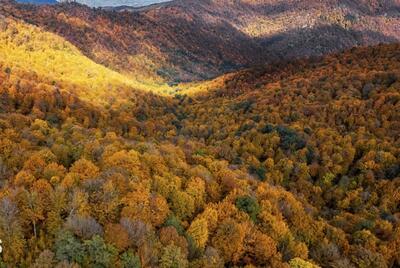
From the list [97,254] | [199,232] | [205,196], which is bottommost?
[205,196]

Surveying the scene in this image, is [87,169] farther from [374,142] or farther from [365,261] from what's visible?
[374,142]

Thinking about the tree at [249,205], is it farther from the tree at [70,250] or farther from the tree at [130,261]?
the tree at [70,250]

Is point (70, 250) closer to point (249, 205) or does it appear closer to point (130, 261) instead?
point (130, 261)

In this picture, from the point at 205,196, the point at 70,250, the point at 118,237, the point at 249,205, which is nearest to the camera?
the point at 70,250

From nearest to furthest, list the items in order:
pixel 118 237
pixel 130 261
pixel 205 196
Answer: pixel 130 261
pixel 118 237
pixel 205 196

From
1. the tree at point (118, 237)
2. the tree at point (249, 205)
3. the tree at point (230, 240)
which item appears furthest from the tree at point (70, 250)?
the tree at point (249, 205)

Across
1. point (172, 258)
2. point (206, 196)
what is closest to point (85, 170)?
point (172, 258)

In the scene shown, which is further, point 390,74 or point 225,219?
point 390,74

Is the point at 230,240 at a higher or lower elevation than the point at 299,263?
higher

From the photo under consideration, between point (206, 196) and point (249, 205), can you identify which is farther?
point (206, 196)

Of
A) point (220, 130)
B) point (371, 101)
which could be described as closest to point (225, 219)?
point (220, 130)

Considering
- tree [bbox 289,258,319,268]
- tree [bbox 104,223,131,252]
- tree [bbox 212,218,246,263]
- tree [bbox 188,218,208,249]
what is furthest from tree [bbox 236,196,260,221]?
tree [bbox 104,223,131,252]
